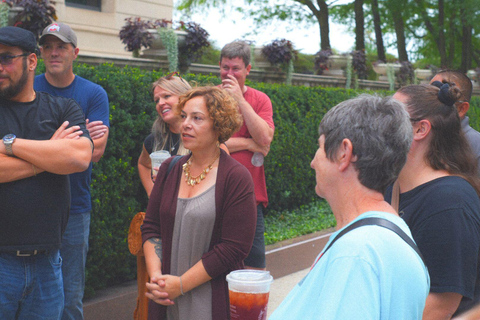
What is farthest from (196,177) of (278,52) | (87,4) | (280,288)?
(87,4)

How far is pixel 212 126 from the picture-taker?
10.5ft

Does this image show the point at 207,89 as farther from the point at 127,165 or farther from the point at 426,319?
the point at 127,165

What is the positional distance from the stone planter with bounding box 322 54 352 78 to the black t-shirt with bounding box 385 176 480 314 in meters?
13.3

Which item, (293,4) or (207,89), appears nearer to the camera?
(207,89)

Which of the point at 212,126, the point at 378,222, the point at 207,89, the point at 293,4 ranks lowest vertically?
the point at 378,222

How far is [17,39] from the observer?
3.05 metres

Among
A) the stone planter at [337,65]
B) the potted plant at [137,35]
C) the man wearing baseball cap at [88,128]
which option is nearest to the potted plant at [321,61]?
the stone planter at [337,65]

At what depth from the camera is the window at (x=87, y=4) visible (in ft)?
49.9

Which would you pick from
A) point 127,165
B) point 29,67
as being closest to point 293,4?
point 127,165

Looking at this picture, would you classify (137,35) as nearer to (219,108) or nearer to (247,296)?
(219,108)

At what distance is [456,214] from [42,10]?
7.11 meters

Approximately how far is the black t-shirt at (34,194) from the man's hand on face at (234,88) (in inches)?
55.9

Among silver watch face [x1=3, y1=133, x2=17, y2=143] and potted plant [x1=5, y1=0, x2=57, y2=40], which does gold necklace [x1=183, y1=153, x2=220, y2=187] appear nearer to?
silver watch face [x1=3, y1=133, x2=17, y2=143]

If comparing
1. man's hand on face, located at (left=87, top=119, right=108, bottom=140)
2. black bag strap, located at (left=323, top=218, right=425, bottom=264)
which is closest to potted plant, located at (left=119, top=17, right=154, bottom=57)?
man's hand on face, located at (left=87, top=119, right=108, bottom=140)
